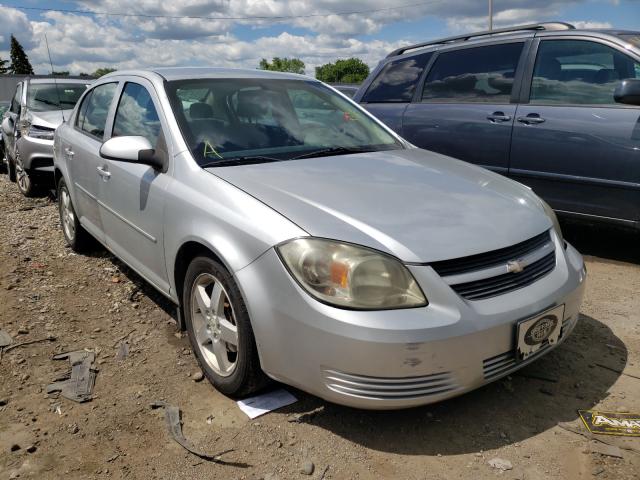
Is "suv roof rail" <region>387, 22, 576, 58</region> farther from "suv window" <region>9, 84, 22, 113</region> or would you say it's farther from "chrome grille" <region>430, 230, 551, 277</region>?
"suv window" <region>9, 84, 22, 113</region>

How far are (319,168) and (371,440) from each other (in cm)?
136

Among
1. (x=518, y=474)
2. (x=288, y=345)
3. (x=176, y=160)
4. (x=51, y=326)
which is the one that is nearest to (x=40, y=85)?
(x=51, y=326)

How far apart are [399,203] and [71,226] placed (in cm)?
366

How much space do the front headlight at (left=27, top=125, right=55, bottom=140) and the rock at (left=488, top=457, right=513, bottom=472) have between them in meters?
Answer: 7.30

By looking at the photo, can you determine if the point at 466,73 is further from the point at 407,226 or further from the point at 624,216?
the point at 407,226

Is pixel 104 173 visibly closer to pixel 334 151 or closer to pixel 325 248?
pixel 334 151

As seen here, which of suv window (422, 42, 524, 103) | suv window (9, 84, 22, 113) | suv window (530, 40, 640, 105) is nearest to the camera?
suv window (530, 40, 640, 105)

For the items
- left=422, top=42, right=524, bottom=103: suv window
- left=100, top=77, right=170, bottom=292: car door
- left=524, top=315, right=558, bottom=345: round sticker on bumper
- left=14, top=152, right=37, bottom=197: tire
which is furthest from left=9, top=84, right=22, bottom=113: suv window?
left=524, top=315, right=558, bottom=345: round sticker on bumper

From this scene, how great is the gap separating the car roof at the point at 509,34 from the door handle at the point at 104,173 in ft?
11.3

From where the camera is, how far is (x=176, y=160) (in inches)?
118

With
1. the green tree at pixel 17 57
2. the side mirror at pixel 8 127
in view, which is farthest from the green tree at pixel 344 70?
the side mirror at pixel 8 127

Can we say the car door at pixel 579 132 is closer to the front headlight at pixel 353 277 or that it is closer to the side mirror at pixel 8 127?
the front headlight at pixel 353 277

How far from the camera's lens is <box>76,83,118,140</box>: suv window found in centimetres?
412

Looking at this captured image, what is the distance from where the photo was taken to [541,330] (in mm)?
2463
